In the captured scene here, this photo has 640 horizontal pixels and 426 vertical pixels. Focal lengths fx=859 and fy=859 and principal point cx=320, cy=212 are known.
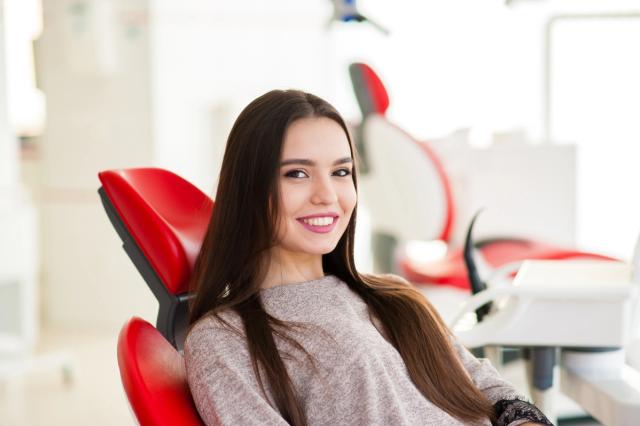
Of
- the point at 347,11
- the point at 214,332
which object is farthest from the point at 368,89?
the point at 214,332

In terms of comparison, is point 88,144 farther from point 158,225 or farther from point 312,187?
point 312,187

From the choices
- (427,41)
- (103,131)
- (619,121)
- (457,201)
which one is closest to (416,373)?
(457,201)

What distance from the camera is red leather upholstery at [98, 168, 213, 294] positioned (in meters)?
1.32

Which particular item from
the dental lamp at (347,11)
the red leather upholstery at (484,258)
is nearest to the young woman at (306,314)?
the dental lamp at (347,11)

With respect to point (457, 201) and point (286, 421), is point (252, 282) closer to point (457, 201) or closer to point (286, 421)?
point (286, 421)

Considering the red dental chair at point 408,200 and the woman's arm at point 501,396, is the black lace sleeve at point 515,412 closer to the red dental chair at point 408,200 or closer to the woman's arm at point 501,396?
the woman's arm at point 501,396

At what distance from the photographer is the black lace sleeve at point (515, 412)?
3.93ft

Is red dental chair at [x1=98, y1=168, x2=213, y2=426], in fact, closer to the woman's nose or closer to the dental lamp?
the woman's nose

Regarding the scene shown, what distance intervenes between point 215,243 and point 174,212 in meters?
0.20

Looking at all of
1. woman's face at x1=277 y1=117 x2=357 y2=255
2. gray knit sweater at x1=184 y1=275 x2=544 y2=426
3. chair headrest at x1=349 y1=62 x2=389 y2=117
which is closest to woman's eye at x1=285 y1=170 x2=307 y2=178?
woman's face at x1=277 y1=117 x2=357 y2=255

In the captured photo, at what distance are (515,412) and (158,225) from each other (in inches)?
23.4

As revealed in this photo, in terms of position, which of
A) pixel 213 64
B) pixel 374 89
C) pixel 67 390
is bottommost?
pixel 67 390

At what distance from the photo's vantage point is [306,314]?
1210 millimetres

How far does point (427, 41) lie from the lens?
428 centimetres
